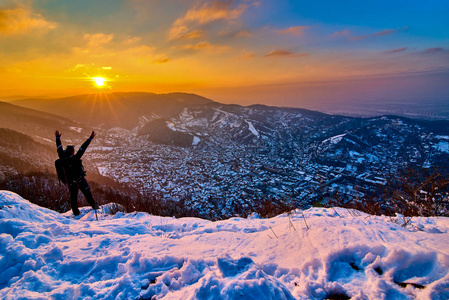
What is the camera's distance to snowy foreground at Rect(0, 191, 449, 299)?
195 cm

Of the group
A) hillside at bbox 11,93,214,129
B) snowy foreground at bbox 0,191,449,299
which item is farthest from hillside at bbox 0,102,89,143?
snowy foreground at bbox 0,191,449,299

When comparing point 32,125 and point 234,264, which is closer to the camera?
point 234,264

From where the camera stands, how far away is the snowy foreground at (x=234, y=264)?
6.39ft

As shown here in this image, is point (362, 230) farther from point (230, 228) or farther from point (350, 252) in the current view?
point (230, 228)

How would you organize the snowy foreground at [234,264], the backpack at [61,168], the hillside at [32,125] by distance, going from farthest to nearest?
the hillside at [32,125] < the backpack at [61,168] < the snowy foreground at [234,264]

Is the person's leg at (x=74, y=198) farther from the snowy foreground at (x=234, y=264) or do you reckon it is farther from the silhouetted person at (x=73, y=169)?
the snowy foreground at (x=234, y=264)

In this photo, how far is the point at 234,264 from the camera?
2361mm

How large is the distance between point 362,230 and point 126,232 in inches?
197

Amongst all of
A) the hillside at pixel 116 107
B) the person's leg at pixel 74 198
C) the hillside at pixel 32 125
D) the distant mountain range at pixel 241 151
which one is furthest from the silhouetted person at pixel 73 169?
the hillside at pixel 116 107

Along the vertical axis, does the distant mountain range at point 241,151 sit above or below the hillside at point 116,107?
below

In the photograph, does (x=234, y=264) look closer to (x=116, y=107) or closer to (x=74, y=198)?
(x=74, y=198)

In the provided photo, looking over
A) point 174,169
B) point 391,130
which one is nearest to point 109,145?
point 174,169

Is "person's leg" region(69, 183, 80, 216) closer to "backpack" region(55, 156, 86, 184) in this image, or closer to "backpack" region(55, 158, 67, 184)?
"backpack" region(55, 156, 86, 184)

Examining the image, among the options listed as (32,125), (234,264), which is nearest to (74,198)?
(234,264)
